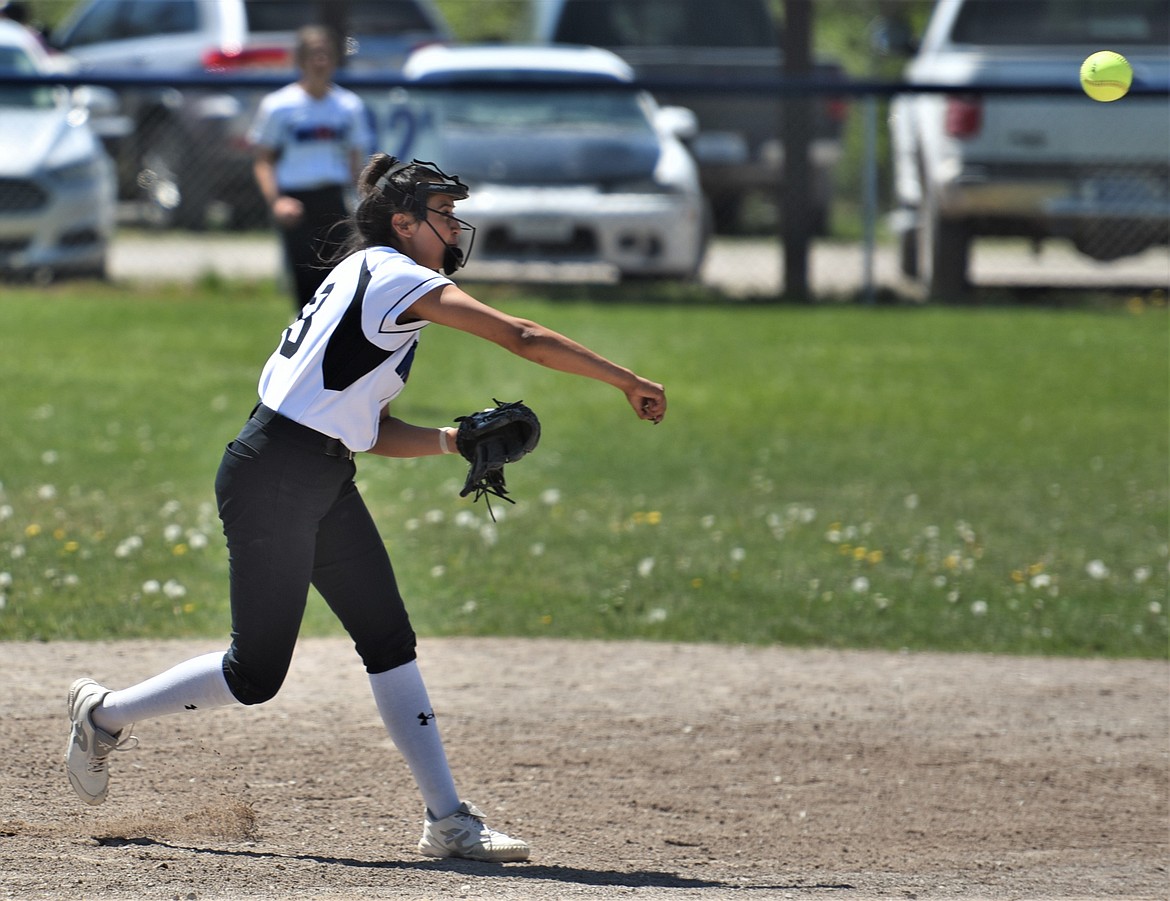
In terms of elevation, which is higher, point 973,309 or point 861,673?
point 861,673

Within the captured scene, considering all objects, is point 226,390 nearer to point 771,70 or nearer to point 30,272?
point 30,272

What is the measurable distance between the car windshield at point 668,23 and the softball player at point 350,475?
13244 millimetres

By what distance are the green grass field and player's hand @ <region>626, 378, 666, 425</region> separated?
2769 mm

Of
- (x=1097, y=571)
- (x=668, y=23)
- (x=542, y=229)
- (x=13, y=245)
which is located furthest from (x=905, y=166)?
(x=1097, y=571)

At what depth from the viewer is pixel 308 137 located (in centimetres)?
973

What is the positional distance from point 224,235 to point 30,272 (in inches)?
67.3

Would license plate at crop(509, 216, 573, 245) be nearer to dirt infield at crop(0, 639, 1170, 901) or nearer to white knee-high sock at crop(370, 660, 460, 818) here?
dirt infield at crop(0, 639, 1170, 901)

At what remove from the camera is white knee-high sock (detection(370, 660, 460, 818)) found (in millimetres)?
4332

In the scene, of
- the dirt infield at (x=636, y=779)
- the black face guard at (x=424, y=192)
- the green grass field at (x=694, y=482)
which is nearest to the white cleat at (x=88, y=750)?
the dirt infield at (x=636, y=779)

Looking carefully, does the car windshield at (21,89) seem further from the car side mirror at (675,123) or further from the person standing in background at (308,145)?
the car side mirror at (675,123)

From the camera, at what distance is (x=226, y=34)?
1659 cm

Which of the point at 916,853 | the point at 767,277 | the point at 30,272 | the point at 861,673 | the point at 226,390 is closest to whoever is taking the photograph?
the point at 916,853

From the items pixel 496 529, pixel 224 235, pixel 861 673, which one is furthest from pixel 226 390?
pixel 861 673

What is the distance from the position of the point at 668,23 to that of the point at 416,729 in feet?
46.4
